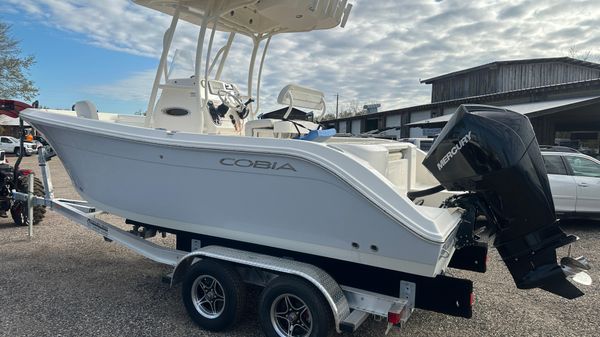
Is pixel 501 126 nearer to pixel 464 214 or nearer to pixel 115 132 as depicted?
pixel 464 214

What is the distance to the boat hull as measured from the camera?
2730mm

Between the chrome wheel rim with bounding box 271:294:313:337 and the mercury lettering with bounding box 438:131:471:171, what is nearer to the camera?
the mercury lettering with bounding box 438:131:471:171

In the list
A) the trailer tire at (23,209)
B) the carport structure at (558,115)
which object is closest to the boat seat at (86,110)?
the trailer tire at (23,209)

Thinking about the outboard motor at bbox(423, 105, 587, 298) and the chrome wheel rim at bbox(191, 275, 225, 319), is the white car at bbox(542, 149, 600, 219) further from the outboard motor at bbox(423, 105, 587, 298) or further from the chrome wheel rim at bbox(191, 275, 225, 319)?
the chrome wheel rim at bbox(191, 275, 225, 319)

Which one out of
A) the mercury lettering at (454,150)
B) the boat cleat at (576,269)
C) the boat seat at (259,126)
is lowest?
the boat cleat at (576,269)

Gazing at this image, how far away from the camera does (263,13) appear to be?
4527 millimetres

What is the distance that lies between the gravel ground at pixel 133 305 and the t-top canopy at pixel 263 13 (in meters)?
2.82

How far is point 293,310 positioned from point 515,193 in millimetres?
1719

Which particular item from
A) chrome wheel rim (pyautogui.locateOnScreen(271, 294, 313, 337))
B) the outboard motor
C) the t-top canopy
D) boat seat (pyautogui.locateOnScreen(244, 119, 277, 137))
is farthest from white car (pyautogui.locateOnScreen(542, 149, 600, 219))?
chrome wheel rim (pyautogui.locateOnScreen(271, 294, 313, 337))

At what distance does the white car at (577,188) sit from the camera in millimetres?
7418

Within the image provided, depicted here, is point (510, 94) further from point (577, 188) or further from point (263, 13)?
point (263, 13)

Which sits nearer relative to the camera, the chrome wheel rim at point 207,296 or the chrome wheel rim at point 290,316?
the chrome wheel rim at point 290,316

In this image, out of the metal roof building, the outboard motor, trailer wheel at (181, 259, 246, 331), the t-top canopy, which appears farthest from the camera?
the metal roof building

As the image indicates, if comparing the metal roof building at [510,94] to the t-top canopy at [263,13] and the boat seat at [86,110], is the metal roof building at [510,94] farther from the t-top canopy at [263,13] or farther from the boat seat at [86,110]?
the boat seat at [86,110]
